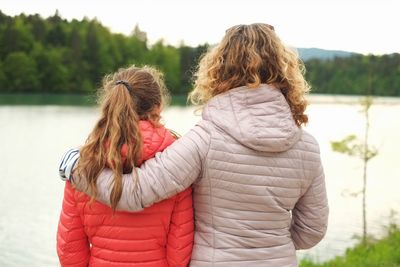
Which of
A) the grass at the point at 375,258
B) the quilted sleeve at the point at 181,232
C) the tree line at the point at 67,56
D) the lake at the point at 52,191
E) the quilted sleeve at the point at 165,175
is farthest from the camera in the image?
the tree line at the point at 67,56

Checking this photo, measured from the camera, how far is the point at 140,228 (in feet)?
5.69

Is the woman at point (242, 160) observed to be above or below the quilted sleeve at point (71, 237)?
above

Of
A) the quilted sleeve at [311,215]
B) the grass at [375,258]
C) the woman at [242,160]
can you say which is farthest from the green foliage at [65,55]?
the woman at [242,160]

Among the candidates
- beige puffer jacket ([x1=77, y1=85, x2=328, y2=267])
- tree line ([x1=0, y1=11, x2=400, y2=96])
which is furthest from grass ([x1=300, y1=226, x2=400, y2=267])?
tree line ([x1=0, y1=11, x2=400, y2=96])

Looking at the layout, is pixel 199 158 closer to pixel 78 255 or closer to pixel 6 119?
pixel 78 255

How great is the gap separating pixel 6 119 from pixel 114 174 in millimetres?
22820

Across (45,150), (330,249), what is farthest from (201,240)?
(45,150)

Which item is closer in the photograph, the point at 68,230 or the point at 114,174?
the point at 114,174

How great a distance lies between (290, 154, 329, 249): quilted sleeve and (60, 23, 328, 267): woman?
14 mm

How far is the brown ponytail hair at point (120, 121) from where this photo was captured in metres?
1.66

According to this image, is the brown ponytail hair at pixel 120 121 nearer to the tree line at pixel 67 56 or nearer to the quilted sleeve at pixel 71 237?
the quilted sleeve at pixel 71 237

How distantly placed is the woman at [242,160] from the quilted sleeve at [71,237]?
0.32 ft

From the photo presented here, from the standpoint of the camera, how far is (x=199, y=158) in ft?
5.42

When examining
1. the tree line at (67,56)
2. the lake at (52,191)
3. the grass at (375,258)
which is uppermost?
the grass at (375,258)
